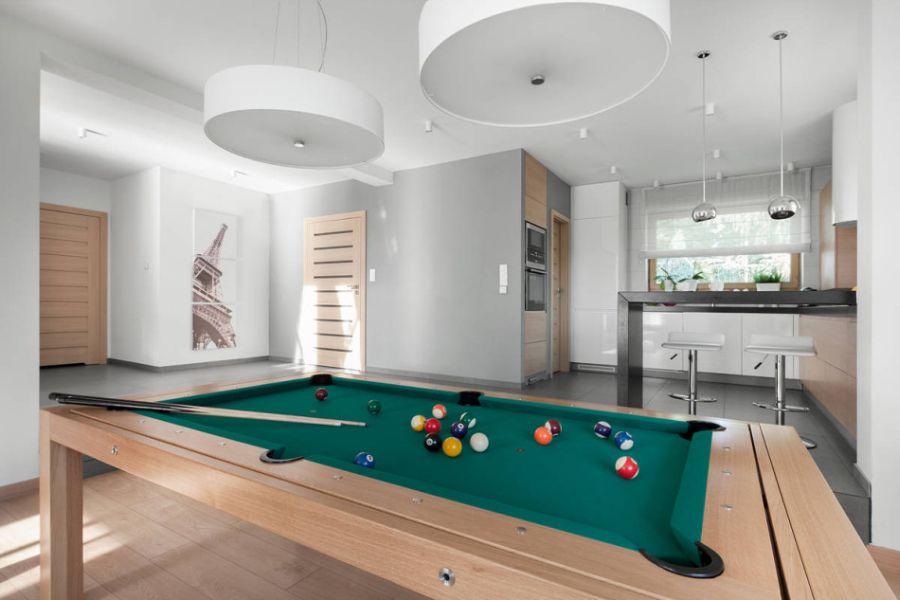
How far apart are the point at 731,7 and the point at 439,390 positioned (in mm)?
2713

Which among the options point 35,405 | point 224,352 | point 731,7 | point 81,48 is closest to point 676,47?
point 731,7

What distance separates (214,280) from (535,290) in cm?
425

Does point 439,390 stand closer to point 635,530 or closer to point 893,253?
point 635,530

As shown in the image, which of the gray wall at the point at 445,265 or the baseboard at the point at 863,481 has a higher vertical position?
the gray wall at the point at 445,265

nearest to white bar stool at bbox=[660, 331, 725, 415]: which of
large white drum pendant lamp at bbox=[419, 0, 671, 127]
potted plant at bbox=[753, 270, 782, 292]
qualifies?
potted plant at bbox=[753, 270, 782, 292]

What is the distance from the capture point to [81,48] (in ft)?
10.1

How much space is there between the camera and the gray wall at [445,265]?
4.98 m

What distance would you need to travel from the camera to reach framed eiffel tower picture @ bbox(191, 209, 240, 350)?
6039 mm

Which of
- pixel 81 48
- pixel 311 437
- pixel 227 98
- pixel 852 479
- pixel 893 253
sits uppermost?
pixel 81 48

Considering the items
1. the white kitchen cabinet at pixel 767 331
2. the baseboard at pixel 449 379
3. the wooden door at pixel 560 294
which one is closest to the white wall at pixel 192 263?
the baseboard at pixel 449 379

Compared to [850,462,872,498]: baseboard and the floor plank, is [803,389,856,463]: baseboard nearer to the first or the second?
[850,462,872,498]: baseboard

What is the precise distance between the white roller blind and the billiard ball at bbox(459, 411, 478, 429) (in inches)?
213

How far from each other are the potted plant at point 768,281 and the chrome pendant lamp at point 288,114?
485 cm

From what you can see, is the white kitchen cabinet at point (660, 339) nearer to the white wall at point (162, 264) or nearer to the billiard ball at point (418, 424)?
the billiard ball at point (418, 424)
